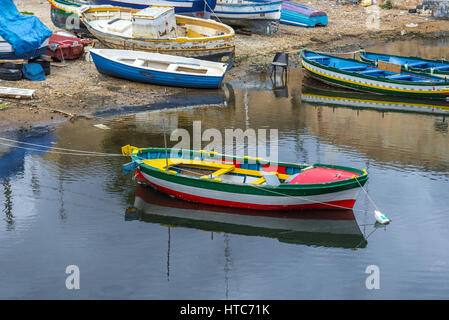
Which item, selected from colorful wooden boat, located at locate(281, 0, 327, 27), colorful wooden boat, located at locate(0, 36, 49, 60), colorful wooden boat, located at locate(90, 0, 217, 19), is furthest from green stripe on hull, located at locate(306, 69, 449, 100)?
colorful wooden boat, located at locate(0, 36, 49, 60)

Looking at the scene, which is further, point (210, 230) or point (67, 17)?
point (67, 17)

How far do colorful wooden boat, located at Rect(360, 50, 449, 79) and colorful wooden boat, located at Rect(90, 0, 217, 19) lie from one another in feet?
30.0

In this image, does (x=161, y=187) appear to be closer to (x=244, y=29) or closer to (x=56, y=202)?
(x=56, y=202)

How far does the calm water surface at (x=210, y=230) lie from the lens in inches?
559

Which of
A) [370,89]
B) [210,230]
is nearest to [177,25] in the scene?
[370,89]

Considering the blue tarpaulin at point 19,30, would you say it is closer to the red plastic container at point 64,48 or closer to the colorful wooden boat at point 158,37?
the red plastic container at point 64,48

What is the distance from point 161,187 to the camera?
60.7 ft

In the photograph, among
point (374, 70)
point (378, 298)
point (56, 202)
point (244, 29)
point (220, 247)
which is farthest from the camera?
point (244, 29)

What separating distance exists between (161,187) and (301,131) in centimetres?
767

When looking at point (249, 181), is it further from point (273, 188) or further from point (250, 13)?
point (250, 13)

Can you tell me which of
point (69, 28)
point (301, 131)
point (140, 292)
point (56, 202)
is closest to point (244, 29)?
point (69, 28)

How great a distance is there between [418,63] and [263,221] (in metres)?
17.3

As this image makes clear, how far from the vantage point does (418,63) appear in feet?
101

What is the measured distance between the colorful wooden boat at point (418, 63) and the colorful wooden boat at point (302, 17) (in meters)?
8.58
